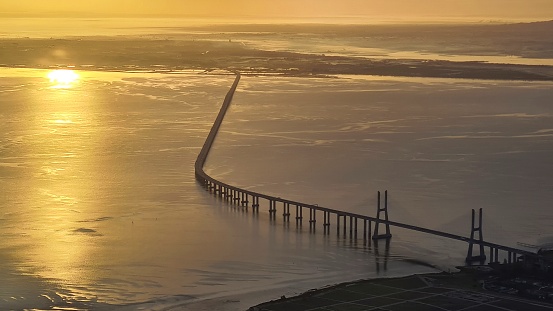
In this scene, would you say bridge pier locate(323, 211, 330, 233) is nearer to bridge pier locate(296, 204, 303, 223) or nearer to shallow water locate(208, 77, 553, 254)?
bridge pier locate(296, 204, 303, 223)

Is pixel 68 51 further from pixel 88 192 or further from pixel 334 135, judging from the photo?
pixel 88 192

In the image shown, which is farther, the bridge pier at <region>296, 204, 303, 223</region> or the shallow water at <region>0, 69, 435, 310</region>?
Answer: the bridge pier at <region>296, 204, 303, 223</region>

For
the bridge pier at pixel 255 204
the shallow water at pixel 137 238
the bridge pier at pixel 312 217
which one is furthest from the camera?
the bridge pier at pixel 255 204

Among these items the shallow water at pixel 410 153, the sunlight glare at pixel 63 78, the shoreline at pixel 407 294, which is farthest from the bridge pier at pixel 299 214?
the sunlight glare at pixel 63 78

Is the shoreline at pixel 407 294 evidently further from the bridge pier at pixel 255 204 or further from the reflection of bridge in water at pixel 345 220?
the bridge pier at pixel 255 204

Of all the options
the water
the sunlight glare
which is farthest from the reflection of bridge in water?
the sunlight glare

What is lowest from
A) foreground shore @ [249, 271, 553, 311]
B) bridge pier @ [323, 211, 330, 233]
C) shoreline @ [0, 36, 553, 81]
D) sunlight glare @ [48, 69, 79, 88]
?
foreground shore @ [249, 271, 553, 311]
